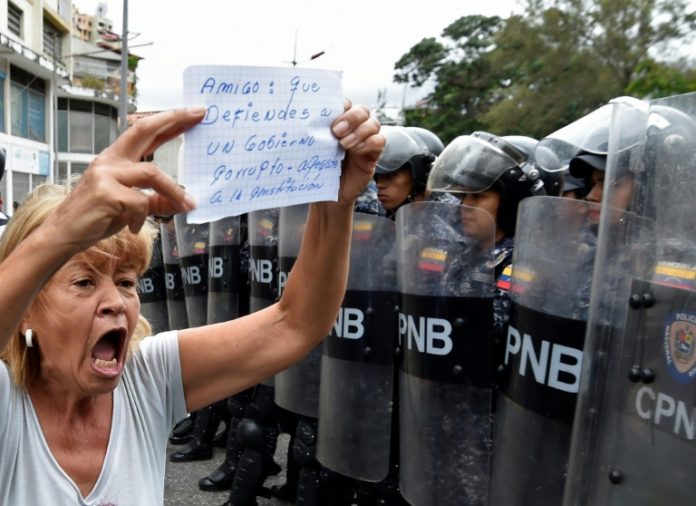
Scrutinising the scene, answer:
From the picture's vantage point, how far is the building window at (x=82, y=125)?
3425cm

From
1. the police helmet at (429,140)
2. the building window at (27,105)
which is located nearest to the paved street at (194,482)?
the police helmet at (429,140)

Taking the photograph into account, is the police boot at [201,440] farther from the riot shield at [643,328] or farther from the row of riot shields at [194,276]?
the riot shield at [643,328]

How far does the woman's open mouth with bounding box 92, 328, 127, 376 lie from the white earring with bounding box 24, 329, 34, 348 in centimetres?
11

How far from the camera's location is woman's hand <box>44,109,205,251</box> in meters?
0.88

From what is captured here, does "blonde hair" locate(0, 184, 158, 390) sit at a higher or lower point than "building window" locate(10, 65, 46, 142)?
lower

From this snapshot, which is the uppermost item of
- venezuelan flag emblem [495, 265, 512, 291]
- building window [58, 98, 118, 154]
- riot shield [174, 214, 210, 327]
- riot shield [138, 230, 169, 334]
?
building window [58, 98, 118, 154]

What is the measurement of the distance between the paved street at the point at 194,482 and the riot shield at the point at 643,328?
2830 millimetres

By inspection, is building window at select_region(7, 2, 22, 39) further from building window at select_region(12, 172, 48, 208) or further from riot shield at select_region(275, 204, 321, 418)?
riot shield at select_region(275, 204, 321, 418)

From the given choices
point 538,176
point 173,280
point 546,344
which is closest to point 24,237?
point 546,344

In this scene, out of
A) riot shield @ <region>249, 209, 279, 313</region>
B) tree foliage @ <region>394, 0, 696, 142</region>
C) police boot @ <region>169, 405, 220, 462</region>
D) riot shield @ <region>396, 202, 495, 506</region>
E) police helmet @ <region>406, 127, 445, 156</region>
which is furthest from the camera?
tree foliage @ <region>394, 0, 696, 142</region>

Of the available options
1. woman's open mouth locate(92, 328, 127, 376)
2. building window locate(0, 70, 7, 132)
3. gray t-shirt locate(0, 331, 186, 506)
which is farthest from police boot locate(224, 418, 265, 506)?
building window locate(0, 70, 7, 132)

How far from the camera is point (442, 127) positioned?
32.6 meters

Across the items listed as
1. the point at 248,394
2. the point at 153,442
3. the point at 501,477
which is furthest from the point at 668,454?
the point at 248,394

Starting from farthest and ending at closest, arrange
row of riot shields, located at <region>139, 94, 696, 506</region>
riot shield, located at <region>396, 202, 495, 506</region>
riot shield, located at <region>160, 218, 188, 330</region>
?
riot shield, located at <region>160, 218, 188, 330</region>
riot shield, located at <region>396, 202, 495, 506</region>
row of riot shields, located at <region>139, 94, 696, 506</region>
